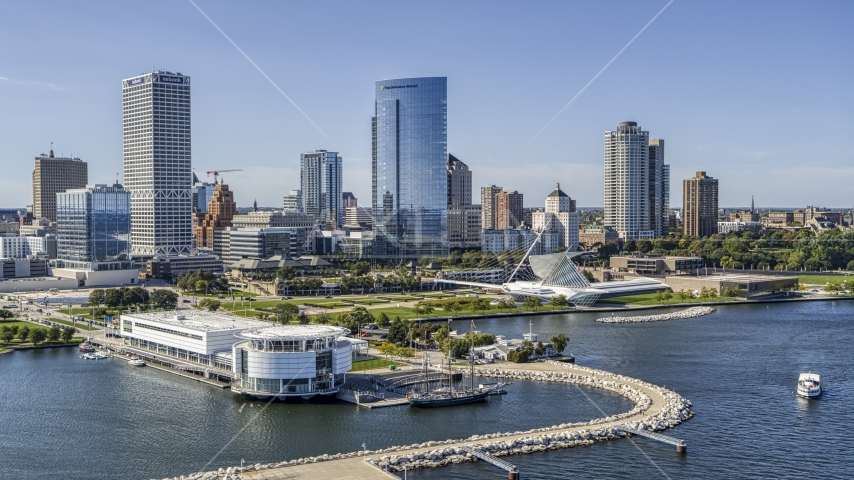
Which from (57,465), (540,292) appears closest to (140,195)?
(540,292)

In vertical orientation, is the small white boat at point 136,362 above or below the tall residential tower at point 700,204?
below

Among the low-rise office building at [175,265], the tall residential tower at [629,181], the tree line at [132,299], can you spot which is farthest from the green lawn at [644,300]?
the tall residential tower at [629,181]

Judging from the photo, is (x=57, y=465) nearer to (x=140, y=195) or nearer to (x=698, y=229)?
(x=140, y=195)

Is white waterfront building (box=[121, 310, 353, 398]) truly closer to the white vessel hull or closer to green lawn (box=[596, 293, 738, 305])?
the white vessel hull

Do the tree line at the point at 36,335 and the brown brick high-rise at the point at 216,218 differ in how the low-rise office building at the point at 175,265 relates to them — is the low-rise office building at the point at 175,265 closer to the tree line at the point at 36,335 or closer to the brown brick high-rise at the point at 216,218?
the brown brick high-rise at the point at 216,218

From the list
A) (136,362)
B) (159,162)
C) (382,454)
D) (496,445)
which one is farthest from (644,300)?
(159,162)

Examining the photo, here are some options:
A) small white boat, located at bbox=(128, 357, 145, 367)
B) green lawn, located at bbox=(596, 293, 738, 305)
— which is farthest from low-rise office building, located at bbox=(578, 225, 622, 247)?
small white boat, located at bbox=(128, 357, 145, 367)

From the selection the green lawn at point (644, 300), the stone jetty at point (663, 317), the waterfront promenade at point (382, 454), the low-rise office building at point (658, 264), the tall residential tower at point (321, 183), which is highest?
the tall residential tower at point (321, 183)

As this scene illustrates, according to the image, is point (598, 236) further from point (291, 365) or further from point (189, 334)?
point (291, 365)
